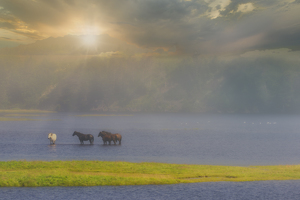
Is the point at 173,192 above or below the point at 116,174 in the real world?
below

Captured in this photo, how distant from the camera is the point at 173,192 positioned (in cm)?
3014

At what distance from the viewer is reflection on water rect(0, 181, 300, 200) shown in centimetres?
2833

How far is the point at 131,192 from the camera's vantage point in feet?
98.3

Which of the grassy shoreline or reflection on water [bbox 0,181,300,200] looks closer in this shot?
reflection on water [bbox 0,181,300,200]

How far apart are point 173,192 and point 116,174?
9405 millimetres

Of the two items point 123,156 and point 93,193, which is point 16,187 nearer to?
point 93,193

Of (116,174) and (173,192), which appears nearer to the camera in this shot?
(173,192)

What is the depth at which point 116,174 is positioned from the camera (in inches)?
1449

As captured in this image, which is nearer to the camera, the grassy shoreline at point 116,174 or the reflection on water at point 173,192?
the reflection on water at point 173,192

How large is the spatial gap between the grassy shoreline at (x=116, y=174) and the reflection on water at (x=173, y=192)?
5.20ft

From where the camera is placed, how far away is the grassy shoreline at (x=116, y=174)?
3284cm

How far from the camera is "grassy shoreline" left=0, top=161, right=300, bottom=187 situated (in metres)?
32.8

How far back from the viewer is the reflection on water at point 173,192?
28.3m

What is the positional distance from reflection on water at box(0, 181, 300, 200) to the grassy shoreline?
62.4 inches
